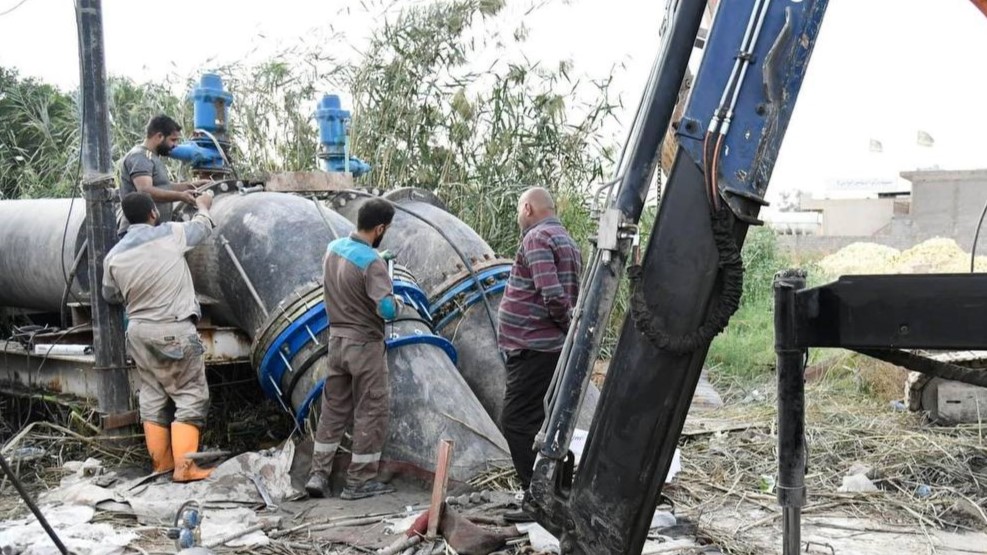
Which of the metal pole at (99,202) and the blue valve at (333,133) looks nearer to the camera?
the metal pole at (99,202)

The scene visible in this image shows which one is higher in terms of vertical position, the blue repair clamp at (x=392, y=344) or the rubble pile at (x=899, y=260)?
the blue repair clamp at (x=392, y=344)

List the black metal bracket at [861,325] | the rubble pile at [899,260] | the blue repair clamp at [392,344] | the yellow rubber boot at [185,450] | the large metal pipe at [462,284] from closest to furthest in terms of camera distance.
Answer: the black metal bracket at [861,325]
the yellow rubber boot at [185,450]
the blue repair clamp at [392,344]
the large metal pipe at [462,284]
the rubble pile at [899,260]

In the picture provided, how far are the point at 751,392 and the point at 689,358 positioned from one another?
6223 millimetres

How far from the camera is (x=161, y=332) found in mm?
5531

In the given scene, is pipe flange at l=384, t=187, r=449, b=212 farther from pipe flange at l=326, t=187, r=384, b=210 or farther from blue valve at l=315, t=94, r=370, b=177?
blue valve at l=315, t=94, r=370, b=177

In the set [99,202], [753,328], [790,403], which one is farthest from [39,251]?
[753,328]

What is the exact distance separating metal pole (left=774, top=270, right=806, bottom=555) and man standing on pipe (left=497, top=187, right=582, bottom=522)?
8.96ft

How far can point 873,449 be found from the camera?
6.08 metres

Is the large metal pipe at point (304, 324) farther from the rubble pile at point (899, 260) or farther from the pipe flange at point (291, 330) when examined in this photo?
the rubble pile at point (899, 260)

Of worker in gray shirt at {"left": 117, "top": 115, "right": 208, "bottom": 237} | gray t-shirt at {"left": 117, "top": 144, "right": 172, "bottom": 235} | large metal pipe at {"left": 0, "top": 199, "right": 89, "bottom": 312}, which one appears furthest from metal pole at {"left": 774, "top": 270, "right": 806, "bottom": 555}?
large metal pipe at {"left": 0, "top": 199, "right": 89, "bottom": 312}

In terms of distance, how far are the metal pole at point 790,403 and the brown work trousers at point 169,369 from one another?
4208 millimetres

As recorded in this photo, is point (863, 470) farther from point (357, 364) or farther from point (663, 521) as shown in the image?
point (357, 364)

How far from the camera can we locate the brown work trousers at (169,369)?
554 cm

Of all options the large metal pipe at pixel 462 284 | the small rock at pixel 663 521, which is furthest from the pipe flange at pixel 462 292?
the small rock at pixel 663 521
